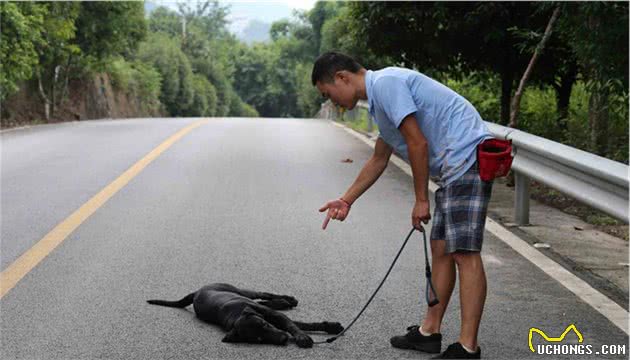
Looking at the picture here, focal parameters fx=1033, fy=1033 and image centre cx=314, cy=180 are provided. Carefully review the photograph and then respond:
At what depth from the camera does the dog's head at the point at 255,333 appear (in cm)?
529

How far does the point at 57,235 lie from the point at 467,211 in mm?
4540

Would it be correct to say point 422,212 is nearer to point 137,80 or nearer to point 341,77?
point 341,77

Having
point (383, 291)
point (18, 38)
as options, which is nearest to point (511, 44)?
point (383, 291)

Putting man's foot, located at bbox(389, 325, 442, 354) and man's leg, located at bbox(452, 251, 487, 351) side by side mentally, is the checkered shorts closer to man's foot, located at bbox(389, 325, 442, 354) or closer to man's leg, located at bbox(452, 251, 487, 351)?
man's leg, located at bbox(452, 251, 487, 351)

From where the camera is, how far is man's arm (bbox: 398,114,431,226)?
4.90 meters

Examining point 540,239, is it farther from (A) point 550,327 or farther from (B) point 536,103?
(B) point 536,103

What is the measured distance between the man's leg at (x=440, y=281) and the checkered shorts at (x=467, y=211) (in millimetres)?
222

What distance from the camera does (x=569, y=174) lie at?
7.72m

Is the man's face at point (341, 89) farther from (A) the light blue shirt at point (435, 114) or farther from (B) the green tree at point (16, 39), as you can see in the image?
(B) the green tree at point (16, 39)

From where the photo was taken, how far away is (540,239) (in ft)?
27.9

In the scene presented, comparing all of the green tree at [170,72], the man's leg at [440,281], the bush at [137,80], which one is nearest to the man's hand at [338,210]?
the man's leg at [440,281]

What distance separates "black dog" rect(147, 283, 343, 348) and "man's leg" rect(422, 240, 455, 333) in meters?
0.52

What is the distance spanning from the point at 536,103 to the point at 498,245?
14833mm

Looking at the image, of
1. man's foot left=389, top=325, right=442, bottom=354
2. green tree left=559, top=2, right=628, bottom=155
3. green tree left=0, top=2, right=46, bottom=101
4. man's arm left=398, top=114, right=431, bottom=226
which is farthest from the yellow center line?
green tree left=0, top=2, right=46, bottom=101
